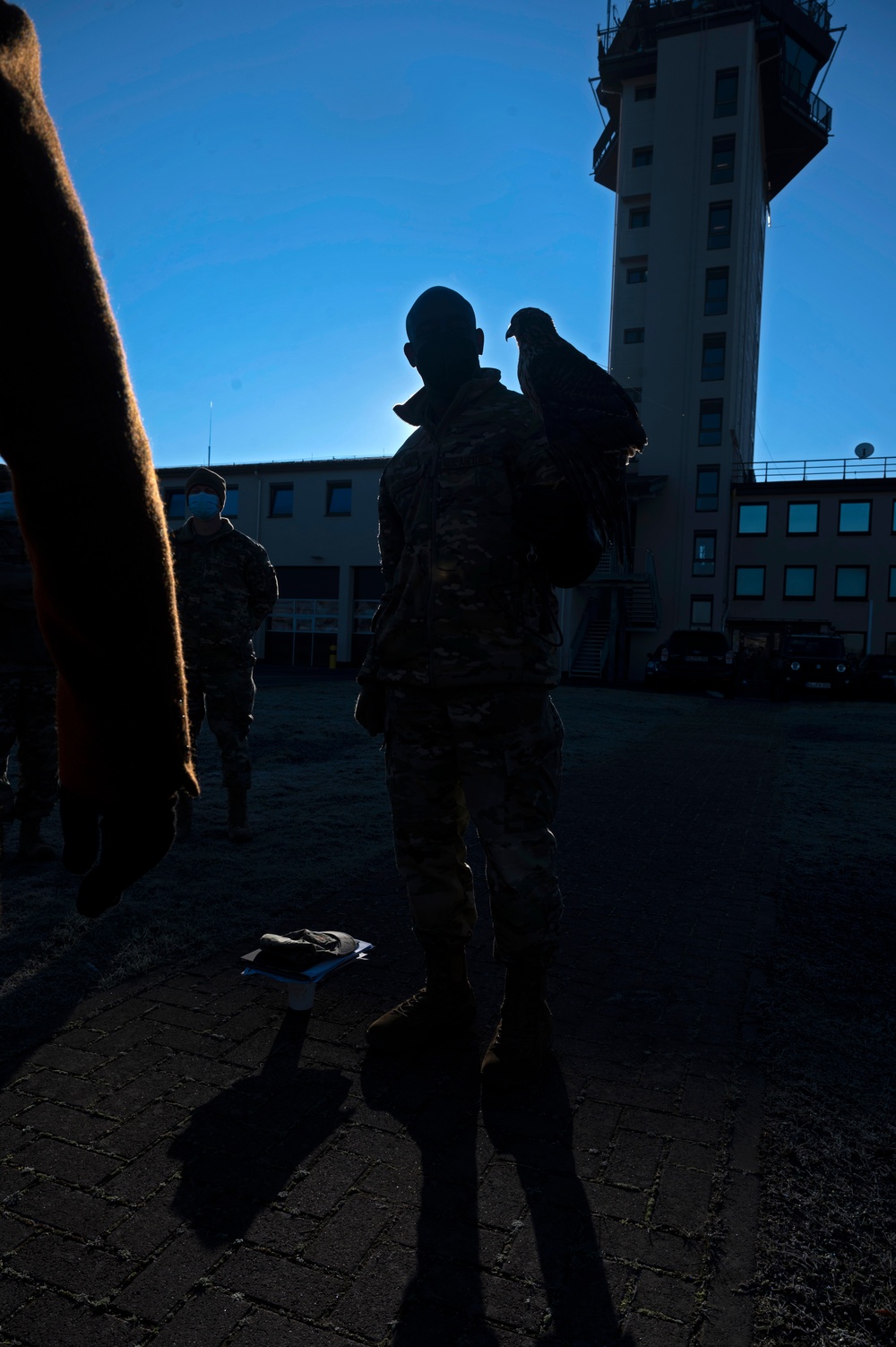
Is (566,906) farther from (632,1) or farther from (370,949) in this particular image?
(632,1)

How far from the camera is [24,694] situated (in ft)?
14.7

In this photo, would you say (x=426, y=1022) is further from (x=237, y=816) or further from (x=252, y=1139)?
(x=237, y=816)

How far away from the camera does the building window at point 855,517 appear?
34.8 metres

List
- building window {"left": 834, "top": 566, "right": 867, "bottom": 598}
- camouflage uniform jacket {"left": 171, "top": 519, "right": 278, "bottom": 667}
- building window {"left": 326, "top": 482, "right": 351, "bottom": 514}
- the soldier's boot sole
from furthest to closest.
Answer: building window {"left": 834, "top": 566, "right": 867, "bottom": 598} → building window {"left": 326, "top": 482, "right": 351, "bottom": 514} → camouflage uniform jacket {"left": 171, "top": 519, "right": 278, "bottom": 667} → the soldier's boot sole

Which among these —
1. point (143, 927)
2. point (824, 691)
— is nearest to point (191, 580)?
point (143, 927)

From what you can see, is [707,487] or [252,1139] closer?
[252,1139]

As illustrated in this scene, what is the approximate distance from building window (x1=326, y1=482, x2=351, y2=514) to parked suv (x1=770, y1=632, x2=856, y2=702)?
58.5 ft

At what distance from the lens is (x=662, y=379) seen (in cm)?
3606

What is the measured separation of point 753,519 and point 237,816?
35.0m

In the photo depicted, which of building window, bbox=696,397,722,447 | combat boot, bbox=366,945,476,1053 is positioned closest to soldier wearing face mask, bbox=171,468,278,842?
combat boot, bbox=366,945,476,1053

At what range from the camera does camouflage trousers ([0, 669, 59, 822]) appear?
439 cm

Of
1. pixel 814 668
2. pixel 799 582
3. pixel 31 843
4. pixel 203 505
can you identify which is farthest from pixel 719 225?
pixel 31 843

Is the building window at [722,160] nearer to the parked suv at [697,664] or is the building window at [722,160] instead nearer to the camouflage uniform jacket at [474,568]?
the parked suv at [697,664]

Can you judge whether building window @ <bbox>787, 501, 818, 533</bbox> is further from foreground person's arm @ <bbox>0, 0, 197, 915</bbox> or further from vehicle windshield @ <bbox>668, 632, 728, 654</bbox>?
foreground person's arm @ <bbox>0, 0, 197, 915</bbox>
